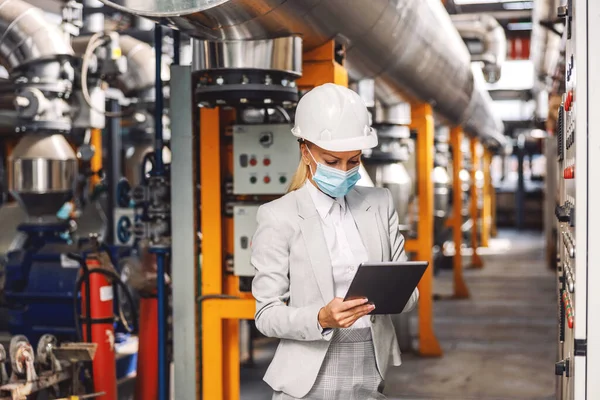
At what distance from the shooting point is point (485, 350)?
6.18m

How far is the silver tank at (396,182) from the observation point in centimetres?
571

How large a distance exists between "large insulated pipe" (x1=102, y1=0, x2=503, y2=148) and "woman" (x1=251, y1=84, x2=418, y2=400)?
1.50 ft

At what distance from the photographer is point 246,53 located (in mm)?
2852

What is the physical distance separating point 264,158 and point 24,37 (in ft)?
7.66

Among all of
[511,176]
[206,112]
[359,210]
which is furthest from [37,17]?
[511,176]

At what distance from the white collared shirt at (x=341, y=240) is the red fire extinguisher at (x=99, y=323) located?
203cm

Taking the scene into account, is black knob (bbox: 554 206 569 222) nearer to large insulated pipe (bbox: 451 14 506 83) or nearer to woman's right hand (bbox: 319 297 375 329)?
woman's right hand (bbox: 319 297 375 329)

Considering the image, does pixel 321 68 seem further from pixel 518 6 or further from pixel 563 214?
pixel 518 6

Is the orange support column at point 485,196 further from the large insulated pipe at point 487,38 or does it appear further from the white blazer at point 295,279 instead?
the white blazer at point 295,279

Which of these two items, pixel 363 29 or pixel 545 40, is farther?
pixel 545 40

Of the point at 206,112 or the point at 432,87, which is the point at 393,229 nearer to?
the point at 206,112

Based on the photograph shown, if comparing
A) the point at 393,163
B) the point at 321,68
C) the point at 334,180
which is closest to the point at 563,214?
the point at 334,180

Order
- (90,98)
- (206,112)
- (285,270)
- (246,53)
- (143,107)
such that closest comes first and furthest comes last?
1. (285,270)
2. (246,53)
3. (206,112)
4. (90,98)
5. (143,107)

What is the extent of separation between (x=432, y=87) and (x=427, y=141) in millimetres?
910
